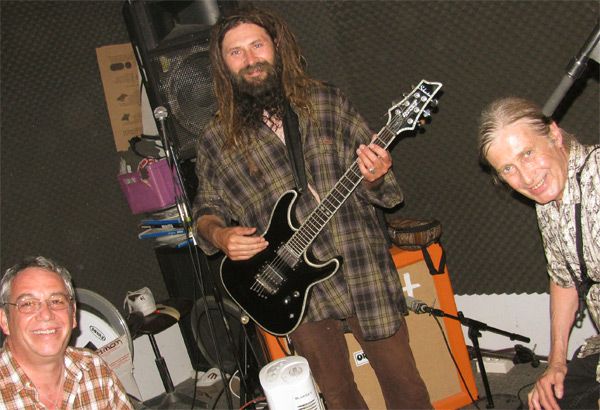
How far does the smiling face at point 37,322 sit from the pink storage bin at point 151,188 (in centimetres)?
142

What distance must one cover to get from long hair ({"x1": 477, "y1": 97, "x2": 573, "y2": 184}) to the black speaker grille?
1.43 m

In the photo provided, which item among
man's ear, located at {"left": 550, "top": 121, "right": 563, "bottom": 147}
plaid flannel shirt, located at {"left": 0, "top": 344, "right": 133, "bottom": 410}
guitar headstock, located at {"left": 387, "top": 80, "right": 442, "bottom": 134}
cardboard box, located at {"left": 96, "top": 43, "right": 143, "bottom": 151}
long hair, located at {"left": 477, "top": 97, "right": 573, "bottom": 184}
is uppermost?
cardboard box, located at {"left": 96, "top": 43, "right": 143, "bottom": 151}

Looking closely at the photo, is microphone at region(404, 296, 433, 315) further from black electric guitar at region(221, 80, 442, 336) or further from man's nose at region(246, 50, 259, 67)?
man's nose at region(246, 50, 259, 67)

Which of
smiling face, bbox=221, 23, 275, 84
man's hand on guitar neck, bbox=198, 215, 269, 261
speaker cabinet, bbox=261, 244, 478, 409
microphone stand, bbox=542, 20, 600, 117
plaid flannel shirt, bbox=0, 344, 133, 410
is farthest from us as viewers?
speaker cabinet, bbox=261, 244, 478, 409

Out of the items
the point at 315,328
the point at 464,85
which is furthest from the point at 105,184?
the point at 464,85

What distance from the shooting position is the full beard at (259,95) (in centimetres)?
212

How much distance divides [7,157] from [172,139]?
1418 mm

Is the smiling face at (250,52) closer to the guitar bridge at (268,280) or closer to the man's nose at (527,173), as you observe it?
the guitar bridge at (268,280)

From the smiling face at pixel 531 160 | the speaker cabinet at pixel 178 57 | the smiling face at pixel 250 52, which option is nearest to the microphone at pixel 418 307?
the smiling face at pixel 531 160

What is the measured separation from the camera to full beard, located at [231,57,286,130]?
2123 millimetres

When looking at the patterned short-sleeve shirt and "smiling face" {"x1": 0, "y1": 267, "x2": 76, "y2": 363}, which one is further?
"smiling face" {"x1": 0, "y1": 267, "x2": 76, "y2": 363}

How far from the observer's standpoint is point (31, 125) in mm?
3400

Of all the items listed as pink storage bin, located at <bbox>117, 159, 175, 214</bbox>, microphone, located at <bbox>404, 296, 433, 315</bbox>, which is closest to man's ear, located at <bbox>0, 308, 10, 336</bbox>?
pink storage bin, located at <bbox>117, 159, 175, 214</bbox>

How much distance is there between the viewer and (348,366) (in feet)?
6.93
